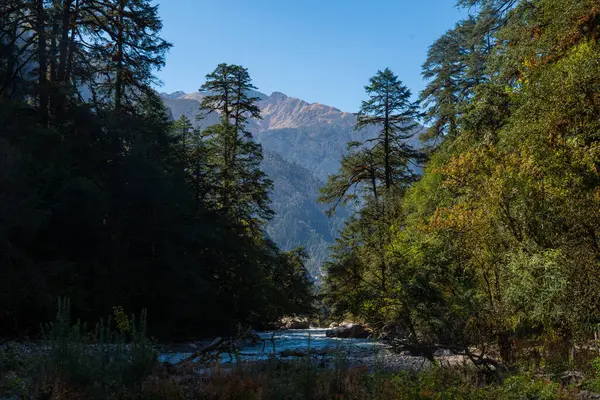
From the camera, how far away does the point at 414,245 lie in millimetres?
13141

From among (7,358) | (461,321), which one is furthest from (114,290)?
(461,321)

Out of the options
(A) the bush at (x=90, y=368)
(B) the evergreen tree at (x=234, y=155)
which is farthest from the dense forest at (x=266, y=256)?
(B) the evergreen tree at (x=234, y=155)

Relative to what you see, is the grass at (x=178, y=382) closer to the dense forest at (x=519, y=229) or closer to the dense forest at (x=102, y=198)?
the dense forest at (x=519, y=229)

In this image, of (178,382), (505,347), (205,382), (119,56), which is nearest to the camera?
(178,382)

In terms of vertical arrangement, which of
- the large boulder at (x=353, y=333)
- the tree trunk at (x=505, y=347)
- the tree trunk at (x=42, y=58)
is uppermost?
the tree trunk at (x=42, y=58)

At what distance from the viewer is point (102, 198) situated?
44.0ft

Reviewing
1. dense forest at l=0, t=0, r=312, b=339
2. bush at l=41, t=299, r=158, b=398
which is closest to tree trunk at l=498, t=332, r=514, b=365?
bush at l=41, t=299, r=158, b=398

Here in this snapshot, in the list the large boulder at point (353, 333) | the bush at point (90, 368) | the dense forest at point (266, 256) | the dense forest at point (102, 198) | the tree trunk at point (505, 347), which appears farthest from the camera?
the large boulder at point (353, 333)

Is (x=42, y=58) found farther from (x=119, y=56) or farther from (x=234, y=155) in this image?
(x=234, y=155)

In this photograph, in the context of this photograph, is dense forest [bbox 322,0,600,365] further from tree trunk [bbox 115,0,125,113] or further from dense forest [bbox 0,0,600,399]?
tree trunk [bbox 115,0,125,113]

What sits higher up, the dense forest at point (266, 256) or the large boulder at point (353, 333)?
the dense forest at point (266, 256)

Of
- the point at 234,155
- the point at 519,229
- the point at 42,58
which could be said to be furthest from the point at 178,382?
the point at 234,155

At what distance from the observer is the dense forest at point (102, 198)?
11508 millimetres

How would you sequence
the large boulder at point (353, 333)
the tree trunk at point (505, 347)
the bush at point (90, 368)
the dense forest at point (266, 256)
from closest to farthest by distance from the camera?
the bush at point (90, 368), the dense forest at point (266, 256), the tree trunk at point (505, 347), the large boulder at point (353, 333)
